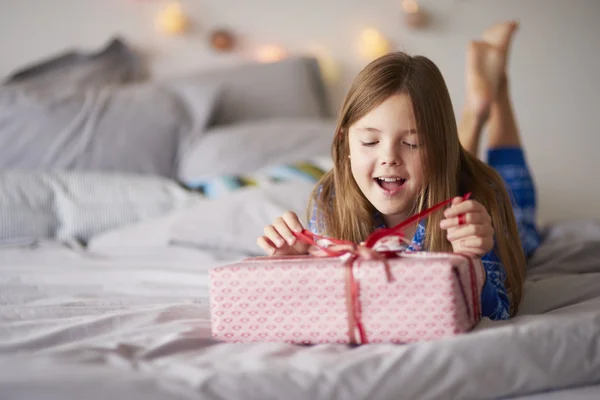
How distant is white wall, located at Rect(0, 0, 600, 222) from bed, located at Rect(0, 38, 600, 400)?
171 millimetres

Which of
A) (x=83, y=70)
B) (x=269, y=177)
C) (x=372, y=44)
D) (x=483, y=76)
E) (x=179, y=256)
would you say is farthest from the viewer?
(x=372, y=44)

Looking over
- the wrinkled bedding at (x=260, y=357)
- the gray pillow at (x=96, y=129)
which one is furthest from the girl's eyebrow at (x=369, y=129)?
the gray pillow at (x=96, y=129)

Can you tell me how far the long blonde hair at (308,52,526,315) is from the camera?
1.05 m

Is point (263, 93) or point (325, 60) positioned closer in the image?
point (263, 93)

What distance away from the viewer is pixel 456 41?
2.78 metres

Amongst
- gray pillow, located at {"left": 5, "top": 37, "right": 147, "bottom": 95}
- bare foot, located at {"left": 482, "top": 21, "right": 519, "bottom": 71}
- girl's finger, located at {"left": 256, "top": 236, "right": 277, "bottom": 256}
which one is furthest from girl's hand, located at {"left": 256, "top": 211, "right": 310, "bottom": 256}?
gray pillow, located at {"left": 5, "top": 37, "right": 147, "bottom": 95}

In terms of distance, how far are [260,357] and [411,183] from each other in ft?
1.24

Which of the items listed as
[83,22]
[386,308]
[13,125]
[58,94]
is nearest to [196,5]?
[83,22]

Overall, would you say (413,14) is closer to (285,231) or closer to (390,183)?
(390,183)

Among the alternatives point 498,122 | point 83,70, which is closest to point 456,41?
point 498,122

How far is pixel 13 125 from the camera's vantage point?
2.13 metres

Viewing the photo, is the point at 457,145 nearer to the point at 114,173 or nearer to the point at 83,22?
the point at 114,173

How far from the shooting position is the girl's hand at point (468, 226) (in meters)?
0.92

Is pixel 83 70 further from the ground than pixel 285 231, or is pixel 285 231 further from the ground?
pixel 83 70
